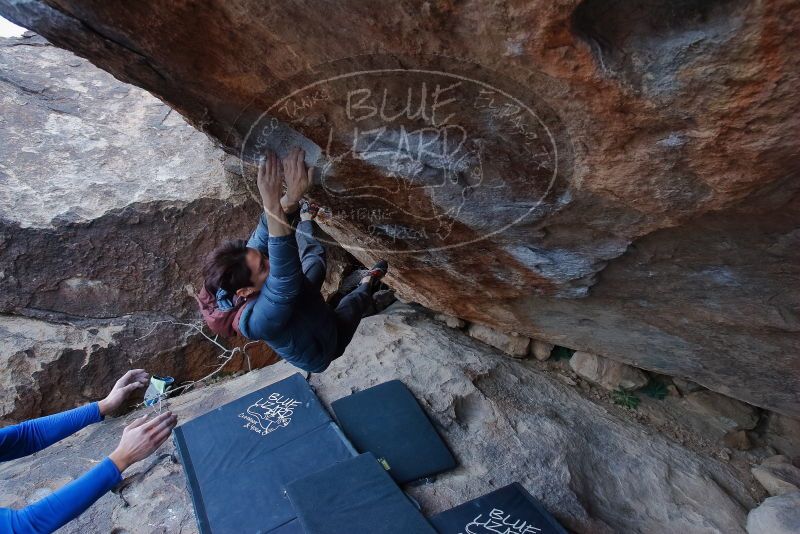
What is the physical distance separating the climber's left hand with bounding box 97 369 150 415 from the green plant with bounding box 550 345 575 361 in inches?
117

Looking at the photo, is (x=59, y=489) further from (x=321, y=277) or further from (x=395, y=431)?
(x=395, y=431)

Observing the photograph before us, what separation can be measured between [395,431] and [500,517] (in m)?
0.84

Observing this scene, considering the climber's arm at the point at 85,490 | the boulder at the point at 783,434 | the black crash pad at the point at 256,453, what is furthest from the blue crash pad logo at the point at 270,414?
the boulder at the point at 783,434

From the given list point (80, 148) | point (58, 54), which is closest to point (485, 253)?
point (80, 148)

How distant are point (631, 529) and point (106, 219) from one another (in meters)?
4.22

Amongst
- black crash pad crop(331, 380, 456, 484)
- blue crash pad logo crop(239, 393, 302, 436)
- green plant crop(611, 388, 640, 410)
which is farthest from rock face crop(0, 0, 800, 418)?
blue crash pad logo crop(239, 393, 302, 436)

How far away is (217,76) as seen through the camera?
1.91 meters

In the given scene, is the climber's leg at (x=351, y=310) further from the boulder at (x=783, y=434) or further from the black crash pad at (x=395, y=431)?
the boulder at (x=783, y=434)

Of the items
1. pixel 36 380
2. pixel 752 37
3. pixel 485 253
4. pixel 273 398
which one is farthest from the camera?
pixel 36 380

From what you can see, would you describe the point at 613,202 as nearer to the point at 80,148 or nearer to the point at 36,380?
the point at 36,380

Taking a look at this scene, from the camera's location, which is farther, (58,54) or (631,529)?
(58,54)

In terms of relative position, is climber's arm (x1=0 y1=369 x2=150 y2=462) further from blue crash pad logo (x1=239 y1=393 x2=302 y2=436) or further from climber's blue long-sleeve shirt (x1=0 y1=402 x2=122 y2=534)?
blue crash pad logo (x1=239 y1=393 x2=302 y2=436)

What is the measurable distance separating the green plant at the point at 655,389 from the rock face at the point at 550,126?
0.80 metres

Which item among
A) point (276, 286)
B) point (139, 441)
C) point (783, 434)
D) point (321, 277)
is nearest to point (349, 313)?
point (321, 277)
